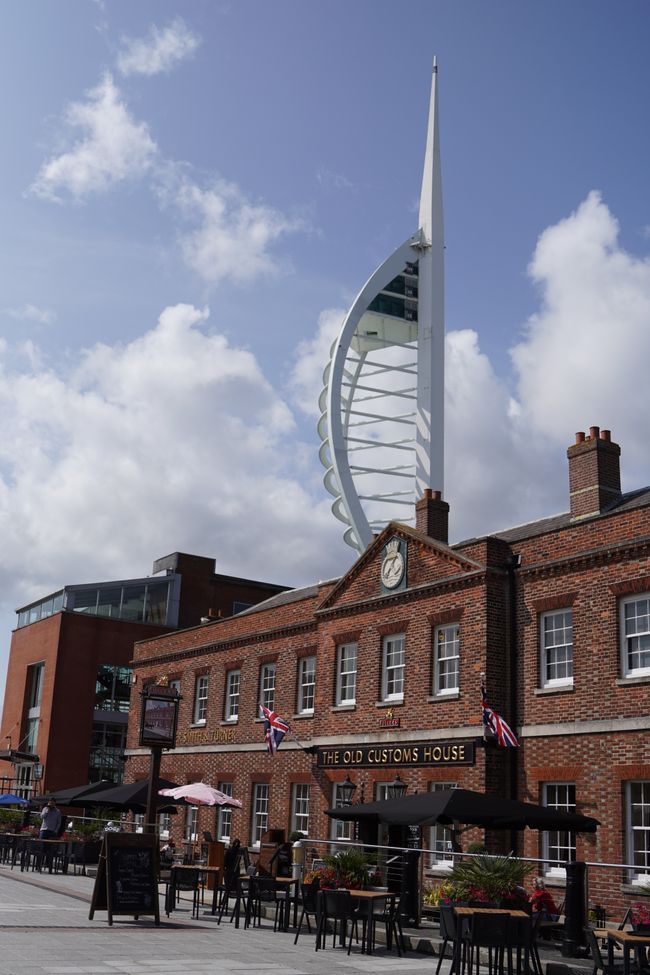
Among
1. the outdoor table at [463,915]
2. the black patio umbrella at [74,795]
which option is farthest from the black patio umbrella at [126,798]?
the outdoor table at [463,915]

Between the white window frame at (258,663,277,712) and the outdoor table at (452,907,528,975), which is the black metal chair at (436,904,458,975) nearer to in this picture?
the outdoor table at (452,907,528,975)

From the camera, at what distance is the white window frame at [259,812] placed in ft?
104

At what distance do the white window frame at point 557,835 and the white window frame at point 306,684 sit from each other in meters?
10.1

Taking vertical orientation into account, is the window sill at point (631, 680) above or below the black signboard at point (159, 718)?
above

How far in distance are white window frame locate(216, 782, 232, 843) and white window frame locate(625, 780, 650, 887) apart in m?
16.4

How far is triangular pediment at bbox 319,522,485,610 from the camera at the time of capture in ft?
83.6

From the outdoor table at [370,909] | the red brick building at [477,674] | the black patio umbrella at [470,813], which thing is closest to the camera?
the outdoor table at [370,909]

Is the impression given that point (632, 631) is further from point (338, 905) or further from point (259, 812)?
point (259, 812)

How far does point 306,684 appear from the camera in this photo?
1241 inches

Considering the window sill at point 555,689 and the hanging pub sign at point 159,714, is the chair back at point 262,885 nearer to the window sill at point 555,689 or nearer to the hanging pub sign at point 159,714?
the hanging pub sign at point 159,714

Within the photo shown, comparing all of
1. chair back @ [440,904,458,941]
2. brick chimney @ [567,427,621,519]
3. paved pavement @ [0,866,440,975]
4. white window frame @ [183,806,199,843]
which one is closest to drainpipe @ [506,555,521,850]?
brick chimney @ [567,427,621,519]

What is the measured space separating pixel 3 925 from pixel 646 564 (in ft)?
43.9

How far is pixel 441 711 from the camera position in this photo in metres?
24.7

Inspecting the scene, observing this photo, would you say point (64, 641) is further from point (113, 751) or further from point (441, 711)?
point (441, 711)
